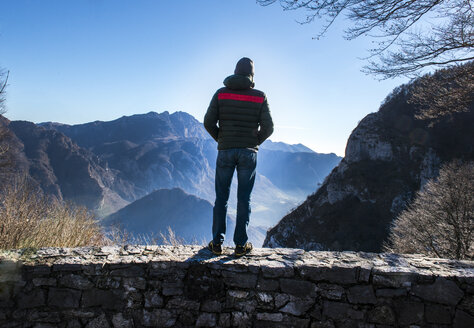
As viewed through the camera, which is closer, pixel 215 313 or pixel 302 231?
pixel 215 313

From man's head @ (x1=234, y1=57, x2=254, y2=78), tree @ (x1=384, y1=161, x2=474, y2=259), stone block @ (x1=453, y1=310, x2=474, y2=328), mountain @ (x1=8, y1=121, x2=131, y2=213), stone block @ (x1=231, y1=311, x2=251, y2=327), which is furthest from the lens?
mountain @ (x1=8, y1=121, x2=131, y2=213)

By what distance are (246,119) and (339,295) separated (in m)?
2.17

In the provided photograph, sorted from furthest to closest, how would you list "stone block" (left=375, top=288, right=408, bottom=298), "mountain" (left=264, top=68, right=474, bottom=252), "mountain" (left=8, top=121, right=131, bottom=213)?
"mountain" (left=8, top=121, right=131, bottom=213), "mountain" (left=264, top=68, right=474, bottom=252), "stone block" (left=375, top=288, right=408, bottom=298)

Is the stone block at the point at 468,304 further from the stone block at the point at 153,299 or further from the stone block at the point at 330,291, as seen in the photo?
the stone block at the point at 153,299

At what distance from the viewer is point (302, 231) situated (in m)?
49.4

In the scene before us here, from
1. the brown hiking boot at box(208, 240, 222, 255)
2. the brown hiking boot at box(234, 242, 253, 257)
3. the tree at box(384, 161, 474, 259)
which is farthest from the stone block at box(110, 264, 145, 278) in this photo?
the tree at box(384, 161, 474, 259)

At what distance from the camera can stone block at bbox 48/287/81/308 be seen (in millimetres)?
2998

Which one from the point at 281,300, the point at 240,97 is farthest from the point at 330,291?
the point at 240,97

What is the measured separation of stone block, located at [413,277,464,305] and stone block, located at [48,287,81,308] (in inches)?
138

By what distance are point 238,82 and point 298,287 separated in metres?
2.38

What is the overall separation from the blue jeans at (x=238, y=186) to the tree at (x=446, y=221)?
1810 centimetres

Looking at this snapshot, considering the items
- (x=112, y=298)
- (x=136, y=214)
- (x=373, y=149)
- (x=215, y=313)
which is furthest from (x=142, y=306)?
(x=136, y=214)

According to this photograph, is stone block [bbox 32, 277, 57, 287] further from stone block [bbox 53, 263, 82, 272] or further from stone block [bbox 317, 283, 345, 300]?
stone block [bbox 317, 283, 345, 300]

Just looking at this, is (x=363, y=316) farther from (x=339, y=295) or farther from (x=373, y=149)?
(x=373, y=149)
